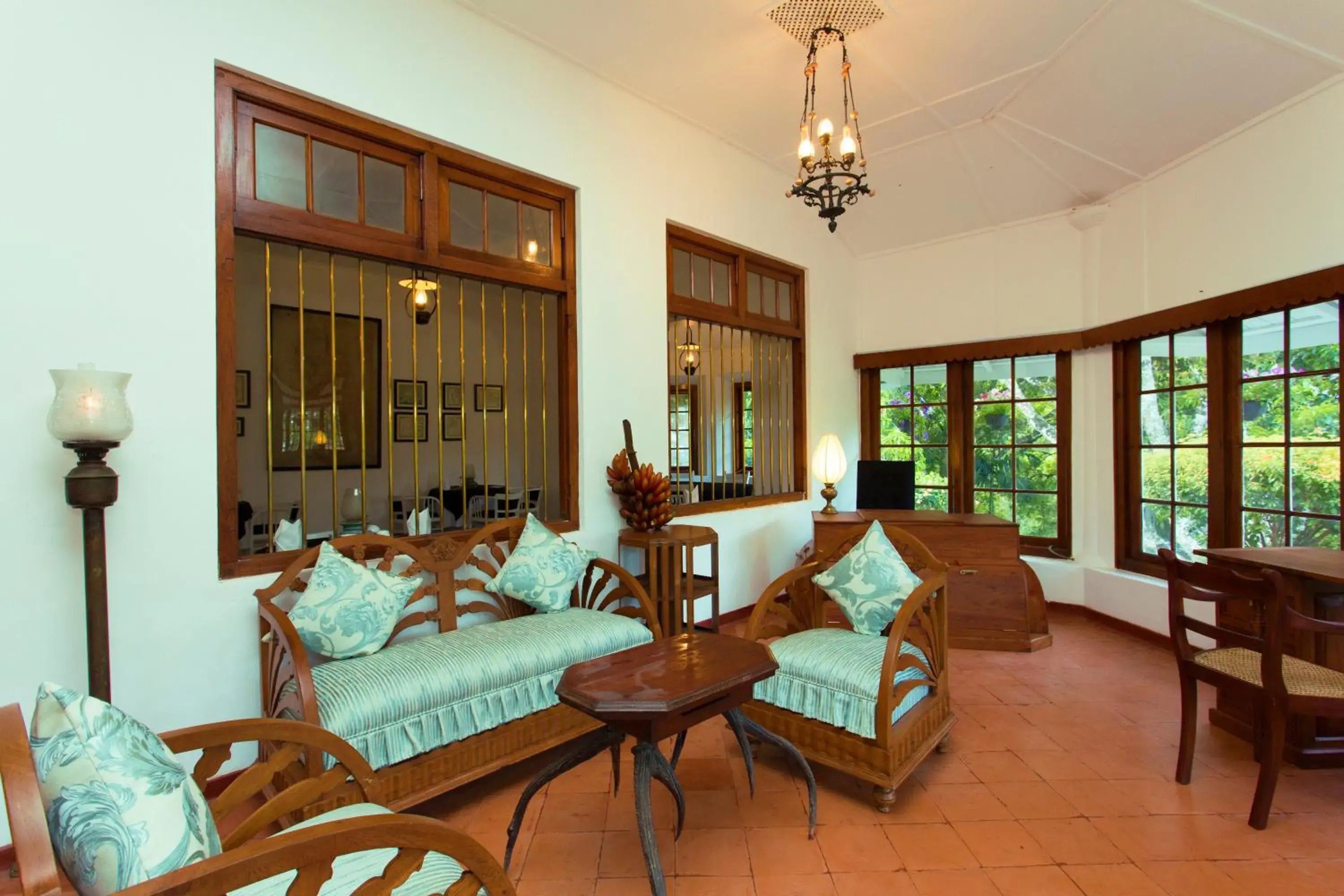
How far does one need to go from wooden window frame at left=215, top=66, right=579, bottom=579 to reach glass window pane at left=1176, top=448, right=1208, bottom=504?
154 inches

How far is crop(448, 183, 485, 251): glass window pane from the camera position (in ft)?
11.0

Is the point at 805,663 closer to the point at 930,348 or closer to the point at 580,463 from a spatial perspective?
the point at 580,463

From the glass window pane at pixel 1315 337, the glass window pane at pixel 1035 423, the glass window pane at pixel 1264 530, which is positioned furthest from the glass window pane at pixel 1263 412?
the glass window pane at pixel 1035 423

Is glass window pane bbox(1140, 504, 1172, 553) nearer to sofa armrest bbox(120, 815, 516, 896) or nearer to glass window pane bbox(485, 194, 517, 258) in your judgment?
glass window pane bbox(485, 194, 517, 258)

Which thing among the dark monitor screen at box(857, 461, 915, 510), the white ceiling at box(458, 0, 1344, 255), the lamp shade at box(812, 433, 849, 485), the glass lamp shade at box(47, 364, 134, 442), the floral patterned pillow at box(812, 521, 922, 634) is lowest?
the floral patterned pillow at box(812, 521, 922, 634)

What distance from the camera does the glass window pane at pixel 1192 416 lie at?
4.06 m

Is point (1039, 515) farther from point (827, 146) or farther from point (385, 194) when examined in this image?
point (385, 194)

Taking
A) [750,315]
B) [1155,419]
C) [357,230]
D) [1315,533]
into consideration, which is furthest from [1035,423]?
[357,230]

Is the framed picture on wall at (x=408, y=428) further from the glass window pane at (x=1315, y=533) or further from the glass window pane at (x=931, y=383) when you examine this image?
the glass window pane at (x=1315, y=533)

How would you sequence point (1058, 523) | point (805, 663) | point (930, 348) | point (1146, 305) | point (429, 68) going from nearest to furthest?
point (805, 663)
point (429, 68)
point (1146, 305)
point (1058, 523)
point (930, 348)

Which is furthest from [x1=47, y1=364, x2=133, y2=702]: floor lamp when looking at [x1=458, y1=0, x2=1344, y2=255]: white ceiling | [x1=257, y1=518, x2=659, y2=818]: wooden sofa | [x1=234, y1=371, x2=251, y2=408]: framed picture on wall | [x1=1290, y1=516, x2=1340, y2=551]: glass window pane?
[x1=1290, y1=516, x2=1340, y2=551]: glass window pane

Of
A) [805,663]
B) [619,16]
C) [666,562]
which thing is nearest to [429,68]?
[619,16]

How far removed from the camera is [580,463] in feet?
12.2

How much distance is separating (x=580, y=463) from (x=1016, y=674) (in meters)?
2.73
